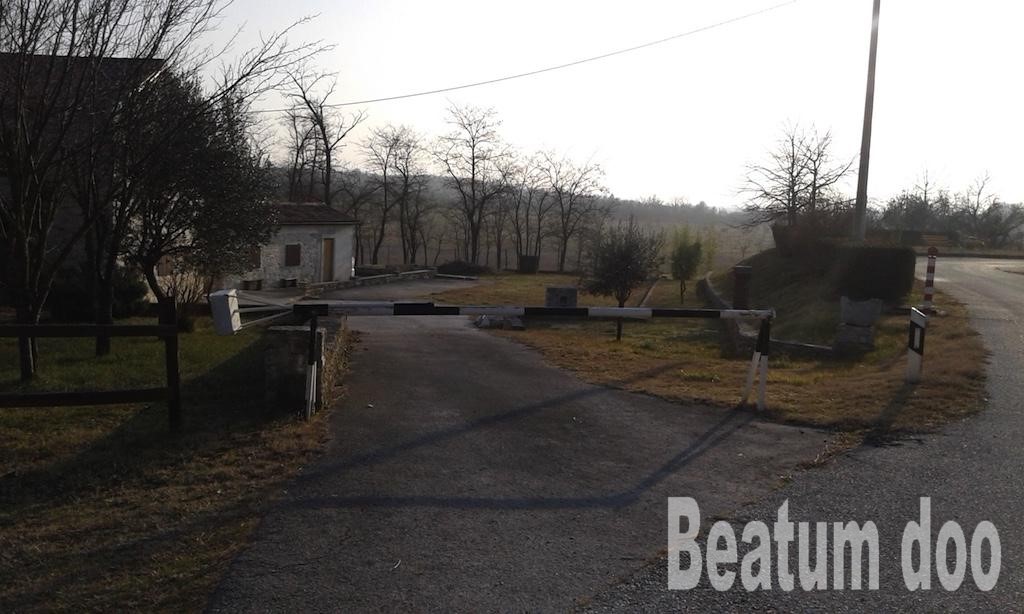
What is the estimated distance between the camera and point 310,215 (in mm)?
34844

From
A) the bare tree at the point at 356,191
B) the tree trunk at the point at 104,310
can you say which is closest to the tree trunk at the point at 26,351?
the tree trunk at the point at 104,310

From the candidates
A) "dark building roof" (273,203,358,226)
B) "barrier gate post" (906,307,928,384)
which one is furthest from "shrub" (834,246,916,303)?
"dark building roof" (273,203,358,226)

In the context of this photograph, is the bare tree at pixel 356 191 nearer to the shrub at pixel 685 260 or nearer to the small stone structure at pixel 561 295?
the shrub at pixel 685 260

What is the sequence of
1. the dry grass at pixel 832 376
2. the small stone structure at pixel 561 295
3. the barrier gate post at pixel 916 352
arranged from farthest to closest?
1. the small stone structure at pixel 561 295
2. the barrier gate post at pixel 916 352
3. the dry grass at pixel 832 376

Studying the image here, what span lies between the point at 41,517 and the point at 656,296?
1178 inches

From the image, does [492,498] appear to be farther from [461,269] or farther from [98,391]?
[461,269]

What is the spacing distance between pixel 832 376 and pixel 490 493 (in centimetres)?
655

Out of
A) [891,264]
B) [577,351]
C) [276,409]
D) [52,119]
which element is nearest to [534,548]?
[276,409]

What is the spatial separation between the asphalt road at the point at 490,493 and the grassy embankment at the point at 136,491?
0.81ft

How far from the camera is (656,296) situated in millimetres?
33688

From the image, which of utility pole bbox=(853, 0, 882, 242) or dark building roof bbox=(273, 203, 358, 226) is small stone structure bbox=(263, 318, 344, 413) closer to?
utility pole bbox=(853, 0, 882, 242)

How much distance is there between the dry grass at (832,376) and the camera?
7434mm

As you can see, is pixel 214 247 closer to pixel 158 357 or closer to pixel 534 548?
pixel 158 357

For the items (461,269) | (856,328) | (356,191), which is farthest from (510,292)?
(356,191)
